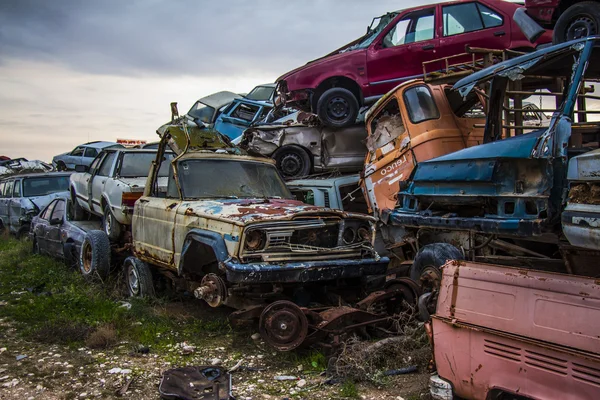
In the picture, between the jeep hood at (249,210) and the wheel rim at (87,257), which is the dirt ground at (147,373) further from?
the wheel rim at (87,257)

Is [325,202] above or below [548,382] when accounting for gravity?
above

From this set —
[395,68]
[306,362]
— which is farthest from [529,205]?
[395,68]

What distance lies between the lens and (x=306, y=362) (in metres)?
4.78

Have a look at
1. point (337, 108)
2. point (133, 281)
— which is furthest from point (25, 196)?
point (337, 108)

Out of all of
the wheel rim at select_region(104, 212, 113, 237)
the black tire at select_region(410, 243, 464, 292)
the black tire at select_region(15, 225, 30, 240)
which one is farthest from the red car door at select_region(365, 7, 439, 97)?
the black tire at select_region(15, 225, 30, 240)

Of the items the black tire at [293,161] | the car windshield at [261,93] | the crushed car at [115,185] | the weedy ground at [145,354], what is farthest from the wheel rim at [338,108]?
the car windshield at [261,93]

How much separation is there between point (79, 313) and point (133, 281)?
979 mm

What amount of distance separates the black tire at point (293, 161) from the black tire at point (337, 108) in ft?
2.60

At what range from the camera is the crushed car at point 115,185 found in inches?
312

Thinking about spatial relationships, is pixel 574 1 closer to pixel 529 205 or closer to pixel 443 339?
pixel 529 205

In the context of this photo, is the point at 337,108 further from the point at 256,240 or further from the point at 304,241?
the point at 256,240

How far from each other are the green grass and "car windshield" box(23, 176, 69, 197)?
5552mm

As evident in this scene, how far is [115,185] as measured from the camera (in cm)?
820

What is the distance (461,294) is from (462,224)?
4.84ft
